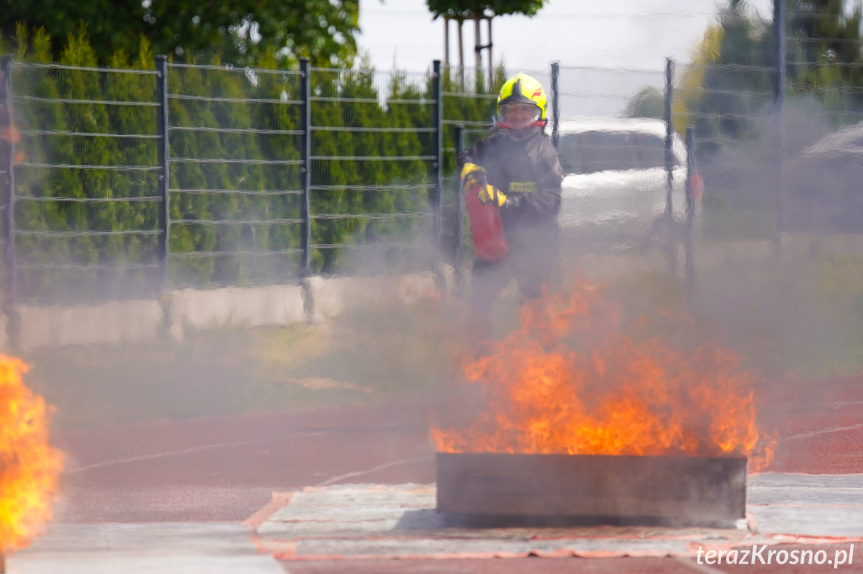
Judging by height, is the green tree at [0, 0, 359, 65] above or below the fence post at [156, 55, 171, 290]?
above

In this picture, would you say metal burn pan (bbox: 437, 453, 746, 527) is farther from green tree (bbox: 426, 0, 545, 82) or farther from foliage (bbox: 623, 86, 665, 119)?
green tree (bbox: 426, 0, 545, 82)

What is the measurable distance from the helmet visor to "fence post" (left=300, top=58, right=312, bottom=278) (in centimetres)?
561

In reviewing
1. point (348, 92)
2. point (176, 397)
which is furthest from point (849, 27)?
point (348, 92)

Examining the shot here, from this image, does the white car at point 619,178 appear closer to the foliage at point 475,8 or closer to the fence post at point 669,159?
the fence post at point 669,159

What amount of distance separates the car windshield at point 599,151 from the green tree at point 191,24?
902 cm

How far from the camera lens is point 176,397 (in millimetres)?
10766

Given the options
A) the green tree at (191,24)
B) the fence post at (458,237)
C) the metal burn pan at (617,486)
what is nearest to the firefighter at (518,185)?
the metal burn pan at (617,486)

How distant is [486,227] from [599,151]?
672cm

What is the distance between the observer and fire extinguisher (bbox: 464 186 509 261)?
8797mm

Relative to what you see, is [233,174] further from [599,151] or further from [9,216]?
[599,151]

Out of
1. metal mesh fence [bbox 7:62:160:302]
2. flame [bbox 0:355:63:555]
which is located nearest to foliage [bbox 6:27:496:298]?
metal mesh fence [bbox 7:62:160:302]

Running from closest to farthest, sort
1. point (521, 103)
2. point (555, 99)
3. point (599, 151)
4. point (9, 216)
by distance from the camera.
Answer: point (521, 103)
point (9, 216)
point (555, 99)
point (599, 151)

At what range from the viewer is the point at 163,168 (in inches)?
522

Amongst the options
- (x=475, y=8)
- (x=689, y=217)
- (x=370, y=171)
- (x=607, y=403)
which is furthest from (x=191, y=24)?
(x=607, y=403)
